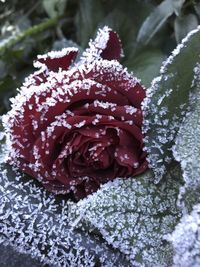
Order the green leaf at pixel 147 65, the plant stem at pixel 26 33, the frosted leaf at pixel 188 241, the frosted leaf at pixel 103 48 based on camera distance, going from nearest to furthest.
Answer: the frosted leaf at pixel 188 241, the frosted leaf at pixel 103 48, the green leaf at pixel 147 65, the plant stem at pixel 26 33

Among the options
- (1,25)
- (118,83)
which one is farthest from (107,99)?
(1,25)

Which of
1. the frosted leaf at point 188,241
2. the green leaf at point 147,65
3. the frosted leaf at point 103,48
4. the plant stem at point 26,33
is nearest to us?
the frosted leaf at point 188,241

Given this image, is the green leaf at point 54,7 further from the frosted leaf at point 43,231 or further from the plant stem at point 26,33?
the frosted leaf at point 43,231

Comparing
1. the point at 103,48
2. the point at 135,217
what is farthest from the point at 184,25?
the point at 135,217

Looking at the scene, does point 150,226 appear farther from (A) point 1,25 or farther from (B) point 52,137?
(A) point 1,25

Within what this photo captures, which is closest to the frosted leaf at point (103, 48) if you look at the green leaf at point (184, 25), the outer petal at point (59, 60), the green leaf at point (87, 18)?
the outer petal at point (59, 60)

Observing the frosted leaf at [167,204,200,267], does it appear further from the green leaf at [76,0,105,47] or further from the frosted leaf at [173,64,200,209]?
the green leaf at [76,0,105,47]
